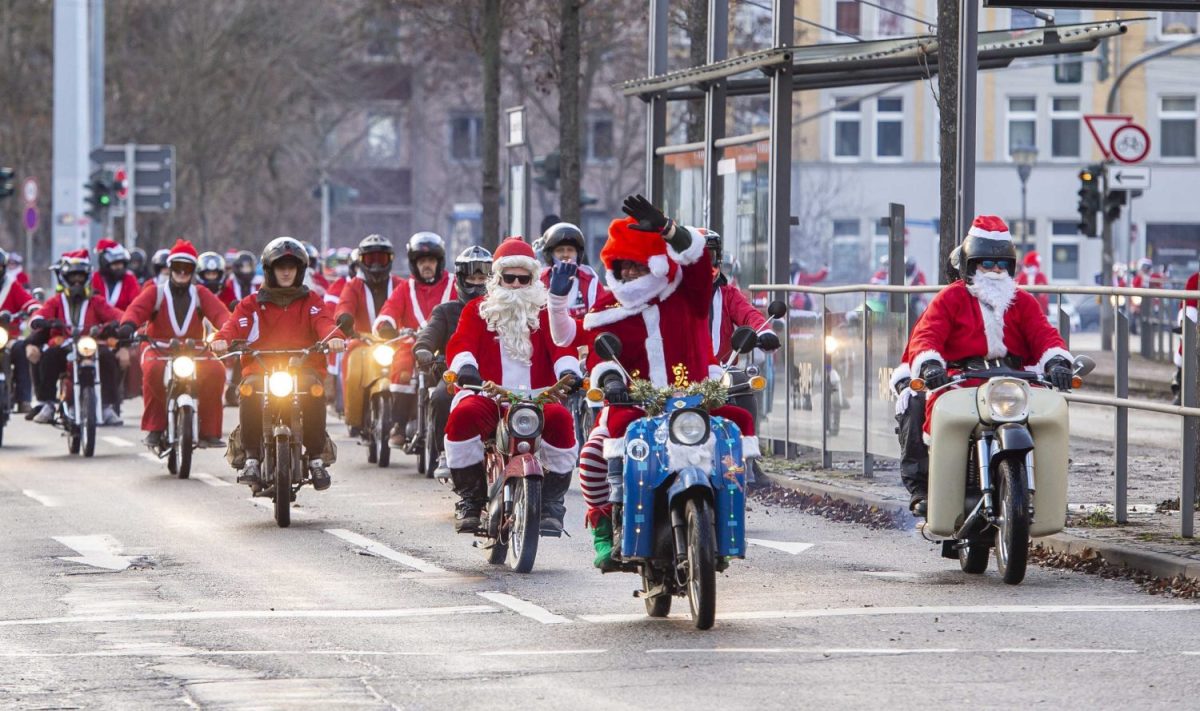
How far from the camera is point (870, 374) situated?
16.8m

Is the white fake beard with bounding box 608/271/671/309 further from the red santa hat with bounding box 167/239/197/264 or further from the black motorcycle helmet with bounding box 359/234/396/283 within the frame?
the red santa hat with bounding box 167/239/197/264

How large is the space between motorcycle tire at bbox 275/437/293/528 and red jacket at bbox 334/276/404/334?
4968mm

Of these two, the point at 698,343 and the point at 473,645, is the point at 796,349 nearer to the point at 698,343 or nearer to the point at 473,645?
the point at 698,343

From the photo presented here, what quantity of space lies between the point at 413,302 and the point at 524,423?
6.87 m

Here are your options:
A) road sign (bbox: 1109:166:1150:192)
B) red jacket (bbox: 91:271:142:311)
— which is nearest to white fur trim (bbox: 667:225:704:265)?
red jacket (bbox: 91:271:142:311)

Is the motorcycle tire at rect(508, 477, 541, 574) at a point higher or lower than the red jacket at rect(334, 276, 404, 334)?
lower

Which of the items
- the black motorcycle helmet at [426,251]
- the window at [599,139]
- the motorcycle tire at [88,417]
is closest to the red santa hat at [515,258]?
the black motorcycle helmet at [426,251]

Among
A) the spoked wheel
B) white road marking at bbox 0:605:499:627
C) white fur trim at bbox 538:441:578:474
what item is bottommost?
white road marking at bbox 0:605:499:627

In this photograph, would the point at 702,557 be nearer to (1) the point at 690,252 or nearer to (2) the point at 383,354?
(1) the point at 690,252

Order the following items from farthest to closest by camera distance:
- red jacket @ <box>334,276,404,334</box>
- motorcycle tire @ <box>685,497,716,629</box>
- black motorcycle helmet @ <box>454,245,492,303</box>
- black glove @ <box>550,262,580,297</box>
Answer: red jacket @ <box>334,276,404,334</box> < black motorcycle helmet @ <box>454,245,492,303</box> < black glove @ <box>550,262,580,297</box> < motorcycle tire @ <box>685,497,716,629</box>

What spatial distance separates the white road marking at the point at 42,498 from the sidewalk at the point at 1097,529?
4833 mm

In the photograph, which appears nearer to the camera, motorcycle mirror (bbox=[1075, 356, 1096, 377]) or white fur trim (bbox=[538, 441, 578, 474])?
motorcycle mirror (bbox=[1075, 356, 1096, 377])

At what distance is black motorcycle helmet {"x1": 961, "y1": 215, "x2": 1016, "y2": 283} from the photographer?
11891 millimetres

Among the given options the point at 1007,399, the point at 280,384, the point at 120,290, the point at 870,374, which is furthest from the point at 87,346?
the point at 1007,399
